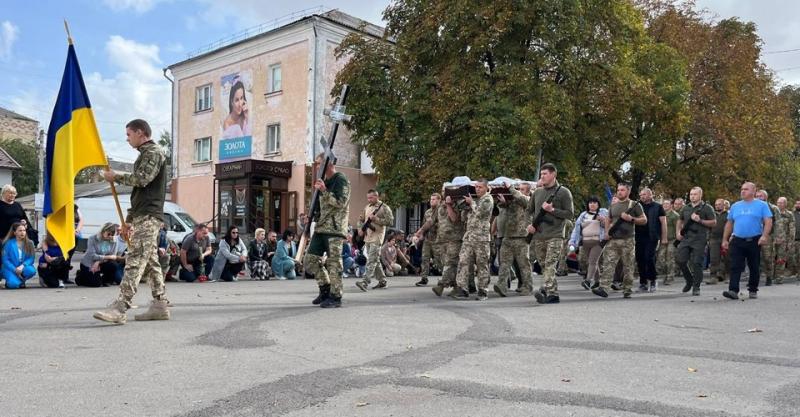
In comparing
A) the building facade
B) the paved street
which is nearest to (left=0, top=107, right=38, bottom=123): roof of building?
the building facade

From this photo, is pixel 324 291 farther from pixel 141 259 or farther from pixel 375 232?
pixel 375 232

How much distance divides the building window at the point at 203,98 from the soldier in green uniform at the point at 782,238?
27.8 metres

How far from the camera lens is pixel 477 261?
35.3ft

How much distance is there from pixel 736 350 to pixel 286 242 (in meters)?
12.6

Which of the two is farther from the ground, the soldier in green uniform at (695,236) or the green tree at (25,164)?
the green tree at (25,164)

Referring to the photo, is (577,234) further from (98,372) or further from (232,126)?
(232,126)

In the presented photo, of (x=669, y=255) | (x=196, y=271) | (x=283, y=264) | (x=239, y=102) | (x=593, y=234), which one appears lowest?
(x=196, y=271)

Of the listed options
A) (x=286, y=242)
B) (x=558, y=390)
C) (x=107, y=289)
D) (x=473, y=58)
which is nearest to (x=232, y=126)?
(x=473, y=58)

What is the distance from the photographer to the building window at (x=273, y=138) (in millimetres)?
32000

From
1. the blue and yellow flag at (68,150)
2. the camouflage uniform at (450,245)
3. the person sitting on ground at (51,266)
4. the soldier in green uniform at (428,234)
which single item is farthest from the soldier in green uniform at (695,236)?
the person sitting on ground at (51,266)

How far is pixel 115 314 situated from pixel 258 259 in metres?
9.73

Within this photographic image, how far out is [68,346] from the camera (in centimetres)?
595

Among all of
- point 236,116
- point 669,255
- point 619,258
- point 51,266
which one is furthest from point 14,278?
point 236,116

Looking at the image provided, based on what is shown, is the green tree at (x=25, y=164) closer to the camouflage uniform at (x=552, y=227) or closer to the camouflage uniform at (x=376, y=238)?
the camouflage uniform at (x=376, y=238)
